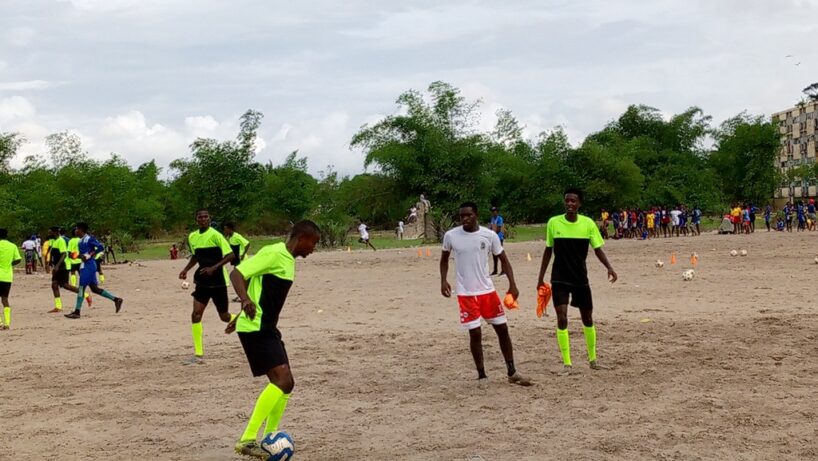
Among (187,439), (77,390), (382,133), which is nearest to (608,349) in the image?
(187,439)

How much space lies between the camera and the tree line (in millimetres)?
43312

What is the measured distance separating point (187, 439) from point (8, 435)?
5.43 feet

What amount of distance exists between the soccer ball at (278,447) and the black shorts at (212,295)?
471cm

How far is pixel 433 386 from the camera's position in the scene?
8422 millimetres

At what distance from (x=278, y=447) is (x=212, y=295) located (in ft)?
16.1

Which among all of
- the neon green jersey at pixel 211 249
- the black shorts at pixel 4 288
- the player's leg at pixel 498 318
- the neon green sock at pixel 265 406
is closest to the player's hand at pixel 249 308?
the neon green sock at pixel 265 406

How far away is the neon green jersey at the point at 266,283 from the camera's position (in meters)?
6.07

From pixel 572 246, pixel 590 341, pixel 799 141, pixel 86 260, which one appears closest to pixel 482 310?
pixel 572 246

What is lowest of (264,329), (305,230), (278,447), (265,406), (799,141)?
(278,447)

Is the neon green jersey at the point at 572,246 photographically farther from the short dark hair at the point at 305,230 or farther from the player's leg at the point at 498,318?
the short dark hair at the point at 305,230

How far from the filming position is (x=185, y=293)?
2061 centimetres

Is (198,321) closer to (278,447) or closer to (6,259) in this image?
(278,447)

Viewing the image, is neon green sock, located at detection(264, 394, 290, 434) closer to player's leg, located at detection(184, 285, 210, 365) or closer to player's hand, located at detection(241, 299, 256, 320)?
player's hand, located at detection(241, 299, 256, 320)

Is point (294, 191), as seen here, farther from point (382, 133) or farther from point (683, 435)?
point (683, 435)
